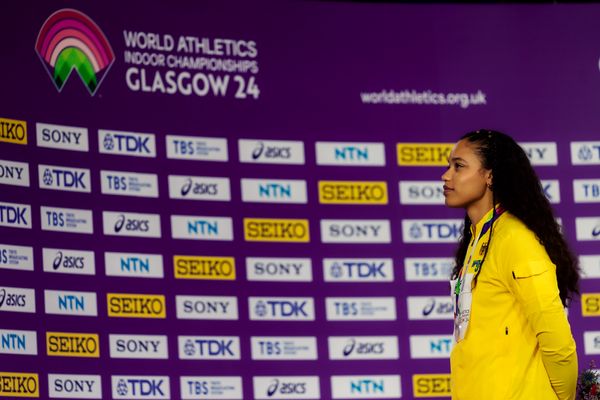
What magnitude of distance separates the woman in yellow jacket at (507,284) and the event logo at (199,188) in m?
2.92

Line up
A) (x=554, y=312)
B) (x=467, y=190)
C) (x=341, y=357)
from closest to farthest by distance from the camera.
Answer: (x=554, y=312) → (x=467, y=190) → (x=341, y=357)

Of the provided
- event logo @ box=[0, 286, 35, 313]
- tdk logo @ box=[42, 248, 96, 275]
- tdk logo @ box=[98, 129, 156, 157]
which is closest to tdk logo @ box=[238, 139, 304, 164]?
tdk logo @ box=[98, 129, 156, 157]

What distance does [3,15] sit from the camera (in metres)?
6.07

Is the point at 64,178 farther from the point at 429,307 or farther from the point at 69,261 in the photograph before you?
the point at 429,307

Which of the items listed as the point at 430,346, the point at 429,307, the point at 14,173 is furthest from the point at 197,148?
the point at 430,346

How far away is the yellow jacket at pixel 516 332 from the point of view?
347 centimetres

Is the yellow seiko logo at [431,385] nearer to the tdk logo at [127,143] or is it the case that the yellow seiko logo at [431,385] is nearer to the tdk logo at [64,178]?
the tdk logo at [127,143]

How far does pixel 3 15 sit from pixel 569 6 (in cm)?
342

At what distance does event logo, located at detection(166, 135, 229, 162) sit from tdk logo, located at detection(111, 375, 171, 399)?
123cm

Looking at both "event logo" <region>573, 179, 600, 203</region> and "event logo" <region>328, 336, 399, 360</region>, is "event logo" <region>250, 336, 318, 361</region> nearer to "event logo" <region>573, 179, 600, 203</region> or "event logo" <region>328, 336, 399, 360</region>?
"event logo" <region>328, 336, 399, 360</region>

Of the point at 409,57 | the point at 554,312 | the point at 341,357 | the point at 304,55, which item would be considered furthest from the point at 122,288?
the point at 554,312

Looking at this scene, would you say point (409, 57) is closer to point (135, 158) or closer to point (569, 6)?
point (569, 6)

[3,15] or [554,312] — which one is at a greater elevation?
[3,15]

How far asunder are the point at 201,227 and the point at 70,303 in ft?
2.95
